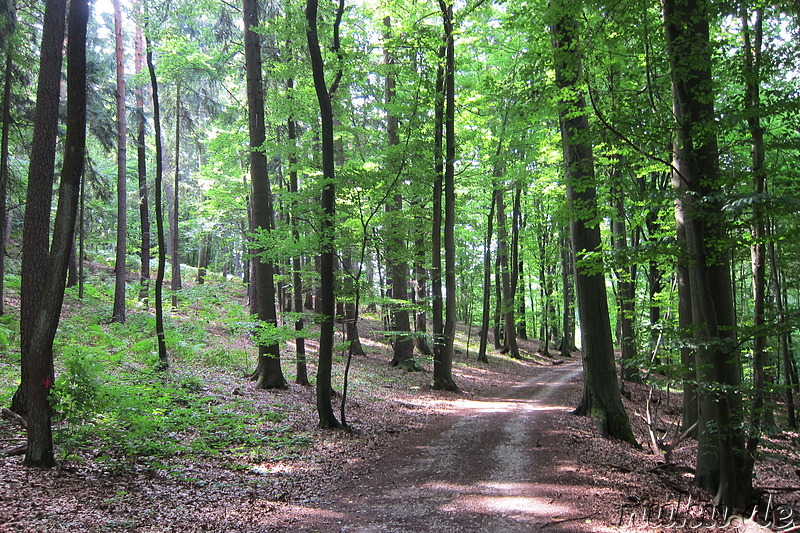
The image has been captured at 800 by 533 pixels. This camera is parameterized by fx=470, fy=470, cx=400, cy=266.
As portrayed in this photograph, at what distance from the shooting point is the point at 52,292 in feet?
17.3

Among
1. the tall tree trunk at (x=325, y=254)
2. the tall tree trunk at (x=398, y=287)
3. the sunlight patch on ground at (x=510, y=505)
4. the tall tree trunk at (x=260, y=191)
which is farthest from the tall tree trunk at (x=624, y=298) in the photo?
the tall tree trunk at (x=260, y=191)

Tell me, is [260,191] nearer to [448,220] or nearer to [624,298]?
[448,220]

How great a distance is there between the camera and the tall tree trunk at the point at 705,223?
489cm

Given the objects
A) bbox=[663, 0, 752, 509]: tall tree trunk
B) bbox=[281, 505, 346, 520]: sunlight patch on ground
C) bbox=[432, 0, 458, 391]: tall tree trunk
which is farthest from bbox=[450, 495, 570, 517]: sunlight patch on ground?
bbox=[432, 0, 458, 391]: tall tree trunk

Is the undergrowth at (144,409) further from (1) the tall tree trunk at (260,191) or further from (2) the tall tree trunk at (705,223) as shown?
(2) the tall tree trunk at (705,223)

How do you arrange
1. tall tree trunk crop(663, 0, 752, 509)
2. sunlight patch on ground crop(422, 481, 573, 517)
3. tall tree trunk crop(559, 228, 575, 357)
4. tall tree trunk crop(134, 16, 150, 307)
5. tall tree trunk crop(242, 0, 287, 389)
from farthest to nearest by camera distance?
tall tree trunk crop(559, 228, 575, 357), tall tree trunk crop(134, 16, 150, 307), tall tree trunk crop(242, 0, 287, 389), sunlight patch on ground crop(422, 481, 573, 517), tall tree trunk crop(663, 0, 752, 509)

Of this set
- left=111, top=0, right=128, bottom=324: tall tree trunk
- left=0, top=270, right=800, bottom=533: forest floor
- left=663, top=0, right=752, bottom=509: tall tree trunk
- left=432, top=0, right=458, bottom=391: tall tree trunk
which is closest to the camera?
left=0, top=270, right=800, bottom=533: forest floor

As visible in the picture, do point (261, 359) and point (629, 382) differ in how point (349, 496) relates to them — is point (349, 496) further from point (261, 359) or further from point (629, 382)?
point (629, 382)

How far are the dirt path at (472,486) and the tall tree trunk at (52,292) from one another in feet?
10.2

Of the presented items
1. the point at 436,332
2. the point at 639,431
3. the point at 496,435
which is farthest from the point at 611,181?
the point at 436,332

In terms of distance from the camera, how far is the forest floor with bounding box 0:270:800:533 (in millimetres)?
4703

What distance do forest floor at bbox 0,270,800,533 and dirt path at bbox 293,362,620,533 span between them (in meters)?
0.02

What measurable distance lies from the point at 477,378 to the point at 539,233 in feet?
39.0

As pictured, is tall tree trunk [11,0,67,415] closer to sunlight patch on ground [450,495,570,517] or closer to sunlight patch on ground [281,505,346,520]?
sunlight patch on ground [281,505,346,520]
